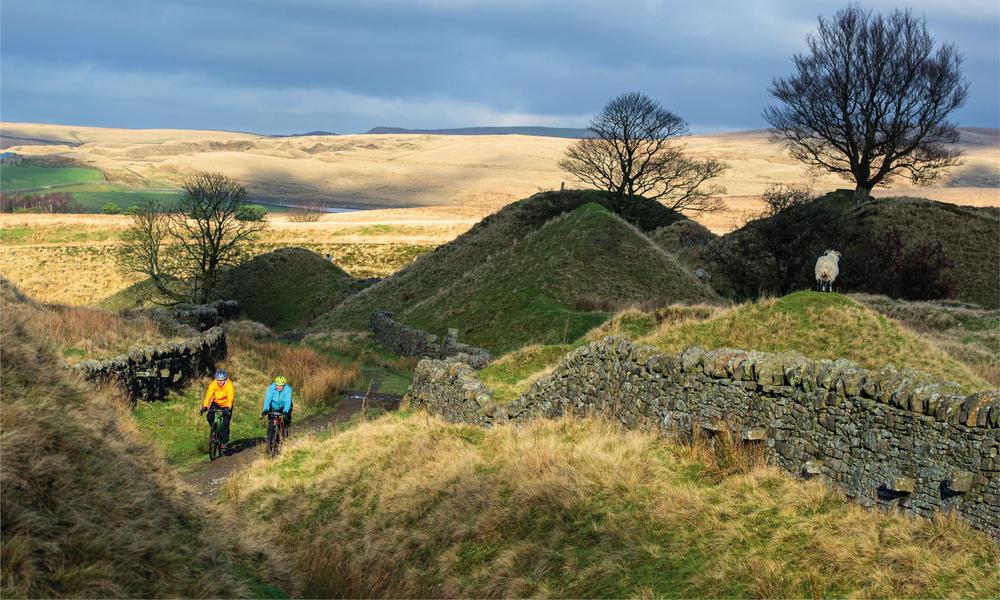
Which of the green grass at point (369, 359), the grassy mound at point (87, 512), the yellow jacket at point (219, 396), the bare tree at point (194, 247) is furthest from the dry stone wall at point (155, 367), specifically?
the bare tree at point (194, 247)

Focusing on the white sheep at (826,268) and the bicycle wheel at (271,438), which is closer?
the bicycle wheel at (271,438)

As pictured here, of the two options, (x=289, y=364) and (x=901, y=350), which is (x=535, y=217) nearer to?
(x=289, y=364)

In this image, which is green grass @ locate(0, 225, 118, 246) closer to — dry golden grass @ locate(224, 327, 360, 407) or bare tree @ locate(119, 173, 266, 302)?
bare tree @ locate(119, 173, 266, 302)

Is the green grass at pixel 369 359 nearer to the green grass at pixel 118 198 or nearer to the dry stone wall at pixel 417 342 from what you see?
the dry stone wall at pixel 417 342

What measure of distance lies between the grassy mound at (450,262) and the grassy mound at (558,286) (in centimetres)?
524

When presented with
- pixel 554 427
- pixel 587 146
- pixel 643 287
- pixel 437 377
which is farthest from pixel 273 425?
pixel 587 146

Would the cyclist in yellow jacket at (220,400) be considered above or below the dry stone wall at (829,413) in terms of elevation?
below

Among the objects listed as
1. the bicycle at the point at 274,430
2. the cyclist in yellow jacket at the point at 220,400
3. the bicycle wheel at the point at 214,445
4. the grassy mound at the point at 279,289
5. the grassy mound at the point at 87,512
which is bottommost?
the grassy mound at the point at 279,289

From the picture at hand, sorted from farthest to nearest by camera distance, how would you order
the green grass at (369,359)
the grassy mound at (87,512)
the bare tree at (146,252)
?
the bare tree at (146,252)
the green grass at (369,359)
the grassy mound at (87,512)

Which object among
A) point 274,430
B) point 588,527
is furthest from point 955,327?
point 588,527

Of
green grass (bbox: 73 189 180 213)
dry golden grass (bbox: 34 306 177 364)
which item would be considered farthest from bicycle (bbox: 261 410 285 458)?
green grass (bbox: 73 189 180 213)

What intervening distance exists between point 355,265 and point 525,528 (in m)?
79.2

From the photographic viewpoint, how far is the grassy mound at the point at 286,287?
64188 mm

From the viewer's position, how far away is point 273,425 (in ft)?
60.0
